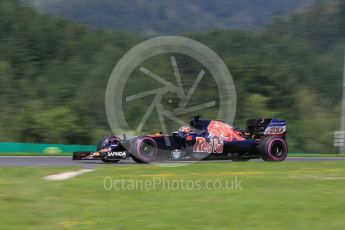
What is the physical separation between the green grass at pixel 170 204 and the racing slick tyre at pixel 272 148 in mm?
6238

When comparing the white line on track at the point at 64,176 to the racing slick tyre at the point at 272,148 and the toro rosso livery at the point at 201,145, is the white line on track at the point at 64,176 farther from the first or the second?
the racing slick tyre at the point at 272,148

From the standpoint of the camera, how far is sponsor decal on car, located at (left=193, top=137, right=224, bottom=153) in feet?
59.1

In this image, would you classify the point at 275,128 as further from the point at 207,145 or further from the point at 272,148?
the point at 207,145

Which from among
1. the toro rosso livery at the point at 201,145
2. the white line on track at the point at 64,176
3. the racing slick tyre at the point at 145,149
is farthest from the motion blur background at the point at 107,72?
the white line on track at the point at 64,176

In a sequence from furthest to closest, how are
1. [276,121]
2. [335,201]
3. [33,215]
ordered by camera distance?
[276,121] → [335,201] → [33,215]

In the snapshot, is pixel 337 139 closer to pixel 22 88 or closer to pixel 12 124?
pixel 12 124

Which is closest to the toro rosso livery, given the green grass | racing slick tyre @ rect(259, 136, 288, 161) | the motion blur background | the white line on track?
racing slick tyre @ rect(259, 136, 288, 161)

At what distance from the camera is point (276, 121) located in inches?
762

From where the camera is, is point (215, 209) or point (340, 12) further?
point (340, 12)

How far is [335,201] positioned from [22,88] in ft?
202

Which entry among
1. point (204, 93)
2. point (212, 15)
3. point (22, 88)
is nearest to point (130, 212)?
point (204, 93)

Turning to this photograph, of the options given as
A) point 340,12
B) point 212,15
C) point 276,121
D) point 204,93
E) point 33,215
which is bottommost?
point 33,215

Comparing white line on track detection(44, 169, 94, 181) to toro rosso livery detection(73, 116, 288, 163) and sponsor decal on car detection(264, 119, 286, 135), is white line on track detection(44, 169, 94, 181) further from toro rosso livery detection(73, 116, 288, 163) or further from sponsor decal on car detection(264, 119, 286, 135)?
sponsor decal on car detection(264, 119, 286, 135)

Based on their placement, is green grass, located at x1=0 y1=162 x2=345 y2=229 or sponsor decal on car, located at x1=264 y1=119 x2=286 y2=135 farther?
sponsor decal on car, located at x1=264 y1=119 x2=286 y2=135
